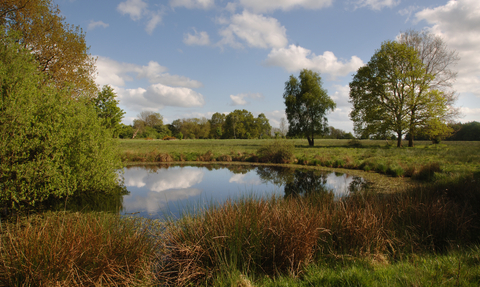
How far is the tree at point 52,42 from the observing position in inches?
532

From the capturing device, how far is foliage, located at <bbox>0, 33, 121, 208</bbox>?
645 centimetres

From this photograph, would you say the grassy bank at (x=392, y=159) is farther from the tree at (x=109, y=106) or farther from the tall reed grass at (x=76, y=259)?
the tall reed grass at (x=76, y=259)

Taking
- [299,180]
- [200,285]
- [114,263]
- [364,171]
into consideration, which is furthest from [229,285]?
[364,171]

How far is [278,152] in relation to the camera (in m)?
21.8

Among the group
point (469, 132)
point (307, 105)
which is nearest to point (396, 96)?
point (307, 105)

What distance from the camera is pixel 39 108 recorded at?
7285 millimetres

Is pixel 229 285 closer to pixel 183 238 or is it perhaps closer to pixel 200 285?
pixel 200 285

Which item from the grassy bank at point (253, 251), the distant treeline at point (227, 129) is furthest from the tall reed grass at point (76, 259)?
the distant treeline at point (227, 129)

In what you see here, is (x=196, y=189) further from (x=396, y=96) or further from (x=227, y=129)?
(x=227, y=129)

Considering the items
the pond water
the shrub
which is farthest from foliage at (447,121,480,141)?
the pond water

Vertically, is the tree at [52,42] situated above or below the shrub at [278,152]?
above

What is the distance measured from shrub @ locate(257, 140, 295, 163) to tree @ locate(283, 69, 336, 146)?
1521cm

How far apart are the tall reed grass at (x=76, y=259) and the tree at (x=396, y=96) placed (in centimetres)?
2921

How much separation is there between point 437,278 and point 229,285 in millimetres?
2821
